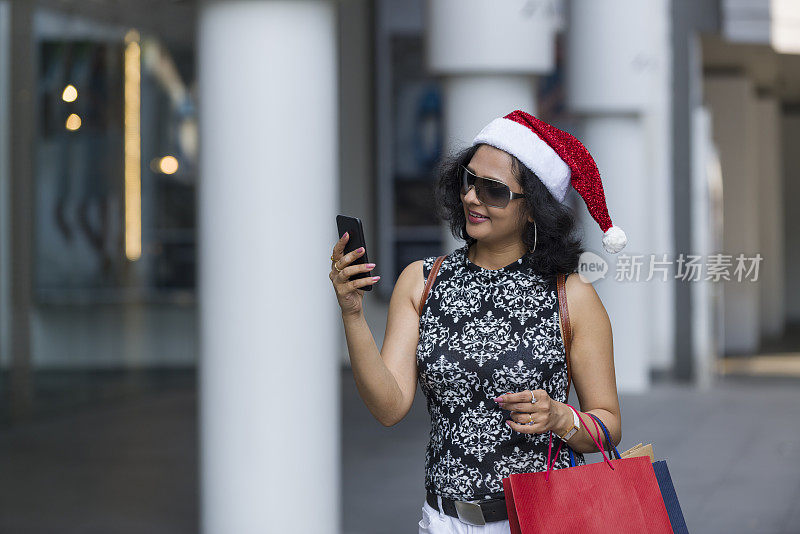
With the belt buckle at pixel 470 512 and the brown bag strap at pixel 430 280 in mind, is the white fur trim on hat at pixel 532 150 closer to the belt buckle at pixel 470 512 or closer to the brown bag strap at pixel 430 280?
the brown bag strap at pixel 430 280

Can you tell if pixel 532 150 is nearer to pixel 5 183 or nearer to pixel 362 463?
pixel 362 463

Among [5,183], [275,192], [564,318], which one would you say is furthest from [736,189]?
[564,318]

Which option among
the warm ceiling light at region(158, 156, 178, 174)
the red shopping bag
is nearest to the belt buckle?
the red shopping bag

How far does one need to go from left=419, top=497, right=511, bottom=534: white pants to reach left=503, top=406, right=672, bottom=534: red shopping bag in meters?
0.24

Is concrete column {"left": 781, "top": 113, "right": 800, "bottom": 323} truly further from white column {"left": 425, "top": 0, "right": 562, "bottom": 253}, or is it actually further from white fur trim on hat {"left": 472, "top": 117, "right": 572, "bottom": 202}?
white fur trim on hat {"left": 472, "top": 117, "right": 572, "bottom": 202}

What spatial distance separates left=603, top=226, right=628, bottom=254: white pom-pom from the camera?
9.16 ft

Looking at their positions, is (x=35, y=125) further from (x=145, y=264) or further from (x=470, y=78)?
(x=470, y=78)

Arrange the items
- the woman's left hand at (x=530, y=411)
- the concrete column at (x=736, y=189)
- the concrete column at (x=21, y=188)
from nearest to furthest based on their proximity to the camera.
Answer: the woman's left hand at (x=530, y=411) → the concrete column at (x=21, y=188) → the concrete column at (x=736, y=189)

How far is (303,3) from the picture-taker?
5.85m

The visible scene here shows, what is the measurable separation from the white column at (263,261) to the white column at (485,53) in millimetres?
3320

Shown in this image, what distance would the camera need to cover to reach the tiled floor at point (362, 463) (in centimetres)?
720

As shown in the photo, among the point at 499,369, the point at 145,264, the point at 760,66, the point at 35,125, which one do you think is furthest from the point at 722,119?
the point at 499,369

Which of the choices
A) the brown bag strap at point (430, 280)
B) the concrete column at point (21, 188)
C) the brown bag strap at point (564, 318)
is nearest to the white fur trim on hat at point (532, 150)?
the brown bag strap at point (564, 318)

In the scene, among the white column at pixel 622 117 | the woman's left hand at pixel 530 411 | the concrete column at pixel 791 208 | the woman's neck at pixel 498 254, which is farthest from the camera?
the concrete column at pixel 791 208
